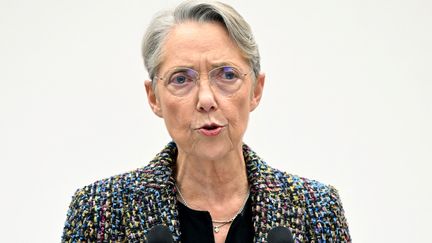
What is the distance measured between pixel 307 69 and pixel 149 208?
155cm

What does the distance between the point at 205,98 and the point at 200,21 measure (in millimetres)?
217

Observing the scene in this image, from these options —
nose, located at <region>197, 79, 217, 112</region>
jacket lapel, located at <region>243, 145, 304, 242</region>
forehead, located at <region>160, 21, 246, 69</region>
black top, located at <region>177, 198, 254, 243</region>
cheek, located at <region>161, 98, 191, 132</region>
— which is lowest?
black top, located at <region>177, 198, 254, 243</region>

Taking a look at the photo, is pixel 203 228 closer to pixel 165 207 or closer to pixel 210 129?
pixel 165 207

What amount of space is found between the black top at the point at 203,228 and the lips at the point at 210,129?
23cm

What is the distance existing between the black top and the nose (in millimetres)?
296

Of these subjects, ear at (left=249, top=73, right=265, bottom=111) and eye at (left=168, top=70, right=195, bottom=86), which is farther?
ear at (left=249, top=73, right=265, bottom=111)

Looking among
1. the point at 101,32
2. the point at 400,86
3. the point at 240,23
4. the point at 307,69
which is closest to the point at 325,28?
the point at 307,69

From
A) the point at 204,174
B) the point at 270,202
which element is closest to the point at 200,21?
the point at 204,174

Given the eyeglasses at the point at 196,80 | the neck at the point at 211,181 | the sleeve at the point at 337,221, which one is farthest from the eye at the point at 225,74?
the sleeve at the point at 337,221

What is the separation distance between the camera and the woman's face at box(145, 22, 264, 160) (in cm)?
192

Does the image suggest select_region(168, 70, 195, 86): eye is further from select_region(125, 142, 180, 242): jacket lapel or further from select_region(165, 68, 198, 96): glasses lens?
select_region(125, 142, 180, 242): jacket lapel

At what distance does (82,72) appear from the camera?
338cm

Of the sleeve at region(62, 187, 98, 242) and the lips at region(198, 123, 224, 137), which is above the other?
the lips at region(198, 123, 224, 137)

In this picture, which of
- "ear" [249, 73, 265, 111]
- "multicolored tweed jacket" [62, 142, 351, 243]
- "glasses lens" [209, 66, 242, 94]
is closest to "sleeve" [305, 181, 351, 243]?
"multicolored tweed jacket" [62, 142, 351, 243]
